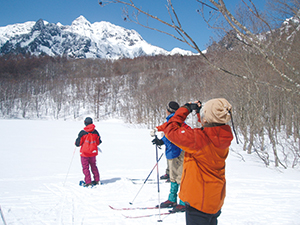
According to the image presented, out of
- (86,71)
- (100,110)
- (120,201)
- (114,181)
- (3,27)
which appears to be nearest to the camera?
(120,201)

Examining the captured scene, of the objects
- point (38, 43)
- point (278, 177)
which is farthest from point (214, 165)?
point (38, 43)

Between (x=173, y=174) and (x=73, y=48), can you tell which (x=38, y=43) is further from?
(x=173, y=174)

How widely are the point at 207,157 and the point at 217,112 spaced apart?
1.28ft

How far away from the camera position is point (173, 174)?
140 inches

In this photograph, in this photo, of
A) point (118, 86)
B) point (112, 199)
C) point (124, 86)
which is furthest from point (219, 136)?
point (124, 86)

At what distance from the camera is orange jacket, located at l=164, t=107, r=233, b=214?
162 cm

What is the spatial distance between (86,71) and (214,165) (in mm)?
84160

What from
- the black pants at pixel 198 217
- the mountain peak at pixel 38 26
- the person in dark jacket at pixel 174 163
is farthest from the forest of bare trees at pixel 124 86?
the mountain peak at pixel 38 26

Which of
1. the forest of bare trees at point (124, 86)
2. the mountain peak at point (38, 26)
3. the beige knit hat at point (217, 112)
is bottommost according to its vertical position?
the beige knit hat at point (217, 112)

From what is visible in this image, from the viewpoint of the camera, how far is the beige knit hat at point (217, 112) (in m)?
1.59

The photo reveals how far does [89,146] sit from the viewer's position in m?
4.95

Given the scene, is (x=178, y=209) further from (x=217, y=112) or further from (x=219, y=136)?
(x=217, y=112)

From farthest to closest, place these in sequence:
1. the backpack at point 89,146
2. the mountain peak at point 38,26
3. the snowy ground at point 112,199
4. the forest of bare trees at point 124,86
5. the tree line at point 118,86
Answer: the mountain peak at point 38,26, the tree line at point 118,86, the forest of bare trees at point 124,86, the backpack at point 89,146, the snowy ground at point 112,199

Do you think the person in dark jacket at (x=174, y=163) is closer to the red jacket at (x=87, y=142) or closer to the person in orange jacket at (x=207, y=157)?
the person in orange jacket at (x=207, y=157)
